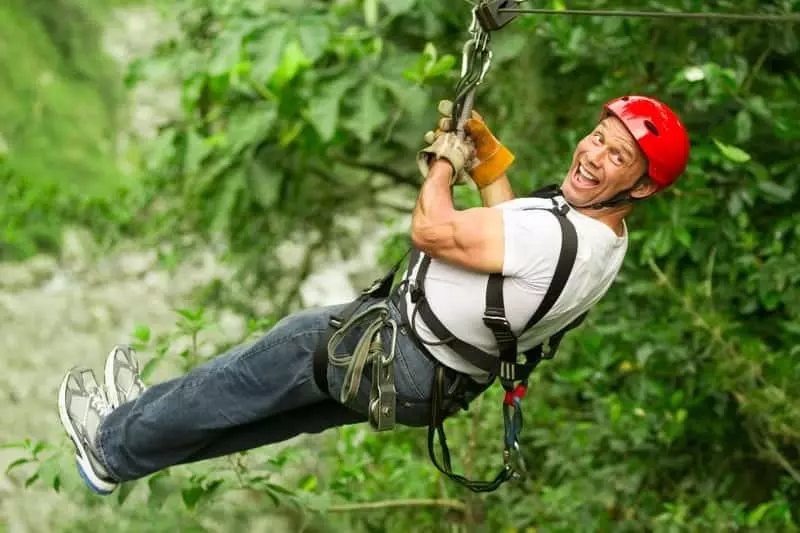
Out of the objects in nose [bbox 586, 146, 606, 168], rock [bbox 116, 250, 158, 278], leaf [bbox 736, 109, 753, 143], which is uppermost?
nose [bbox 586, 146, 606, 168]

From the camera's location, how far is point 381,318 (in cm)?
270

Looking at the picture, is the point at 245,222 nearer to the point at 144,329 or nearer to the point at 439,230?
the point at 144,329

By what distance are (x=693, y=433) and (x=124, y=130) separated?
6.07 meters

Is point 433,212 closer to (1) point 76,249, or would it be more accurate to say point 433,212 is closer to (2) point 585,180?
(2) point 585,180

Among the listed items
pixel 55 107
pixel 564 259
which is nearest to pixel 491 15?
pixel 564 259

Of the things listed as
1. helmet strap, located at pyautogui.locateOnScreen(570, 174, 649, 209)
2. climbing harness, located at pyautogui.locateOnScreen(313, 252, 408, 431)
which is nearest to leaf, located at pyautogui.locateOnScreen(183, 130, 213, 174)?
climbing harness, located at pyautogui.locateOnScreen(313, 252, 408, 431)

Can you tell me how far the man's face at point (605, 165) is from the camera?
2498mm

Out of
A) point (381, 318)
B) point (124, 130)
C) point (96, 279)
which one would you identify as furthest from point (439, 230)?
point (124, 130)

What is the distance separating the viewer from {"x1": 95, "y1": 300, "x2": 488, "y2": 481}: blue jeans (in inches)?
107

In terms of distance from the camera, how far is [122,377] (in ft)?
10.3

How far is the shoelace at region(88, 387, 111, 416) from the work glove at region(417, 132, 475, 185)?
1054 millimetres

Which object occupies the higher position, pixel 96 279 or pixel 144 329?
pixel 144 329

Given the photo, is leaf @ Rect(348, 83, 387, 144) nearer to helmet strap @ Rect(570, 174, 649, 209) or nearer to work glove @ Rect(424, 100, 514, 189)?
work glove @ Rect(424, 100, 514, 189)

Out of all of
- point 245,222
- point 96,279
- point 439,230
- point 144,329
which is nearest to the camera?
point 439,230
